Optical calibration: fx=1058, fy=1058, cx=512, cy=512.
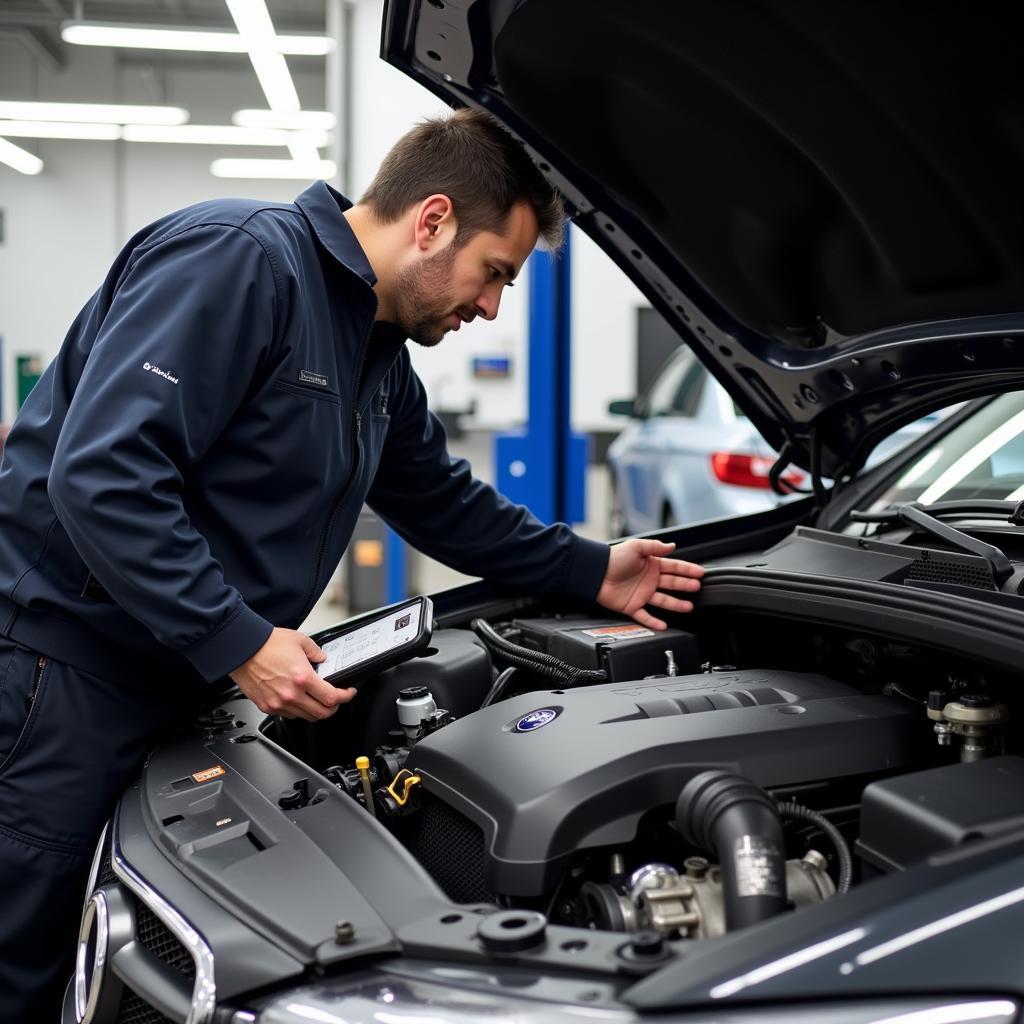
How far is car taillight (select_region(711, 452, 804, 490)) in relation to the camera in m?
3.97

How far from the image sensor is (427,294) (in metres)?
1.59

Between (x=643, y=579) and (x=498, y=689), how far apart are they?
36 centimetres

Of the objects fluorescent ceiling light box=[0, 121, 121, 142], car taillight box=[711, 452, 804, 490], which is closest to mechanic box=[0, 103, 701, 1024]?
car taillight box=[711, 452, 804, 490]

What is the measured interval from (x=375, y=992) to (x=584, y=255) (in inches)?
369

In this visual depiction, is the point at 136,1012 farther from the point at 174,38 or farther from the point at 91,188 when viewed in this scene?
the point at 91,188

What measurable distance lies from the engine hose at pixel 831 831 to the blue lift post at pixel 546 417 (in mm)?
3764

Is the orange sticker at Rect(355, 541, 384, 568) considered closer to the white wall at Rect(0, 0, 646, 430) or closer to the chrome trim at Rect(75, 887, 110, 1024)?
the chrome trim at Rect(75, 887, 110, 1024)

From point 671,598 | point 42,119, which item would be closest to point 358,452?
point 671,598

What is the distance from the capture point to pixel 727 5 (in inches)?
48.9

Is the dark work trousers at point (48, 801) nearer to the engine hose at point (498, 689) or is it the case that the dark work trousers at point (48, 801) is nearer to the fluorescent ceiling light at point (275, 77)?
the engine hose at point (498, 689)

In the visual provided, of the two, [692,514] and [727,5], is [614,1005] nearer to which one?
[727,5]

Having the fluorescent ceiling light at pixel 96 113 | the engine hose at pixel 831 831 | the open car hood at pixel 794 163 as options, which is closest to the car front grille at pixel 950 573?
the open car hood at pixel 794 163

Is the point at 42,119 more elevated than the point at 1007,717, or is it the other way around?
the point at 42,119

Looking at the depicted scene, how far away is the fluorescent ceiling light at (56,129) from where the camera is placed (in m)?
9.99
